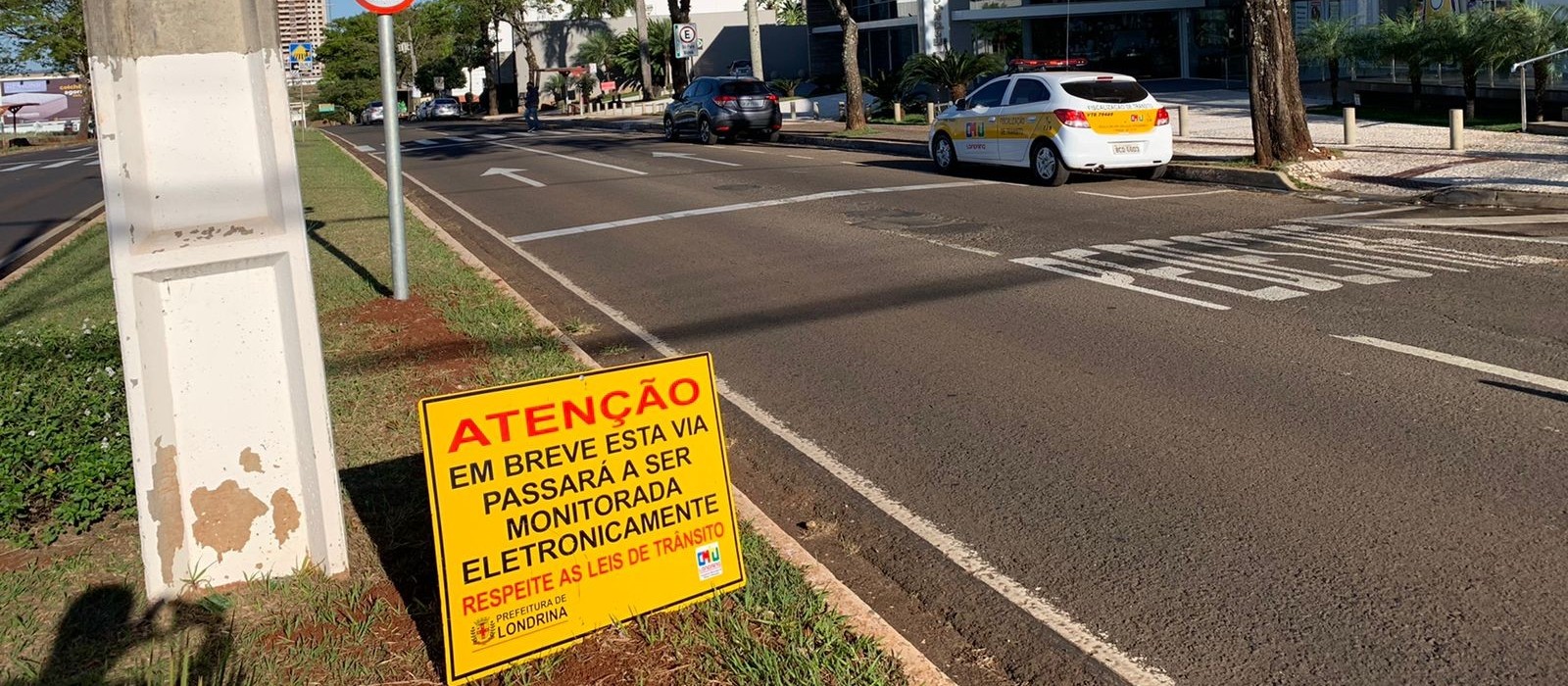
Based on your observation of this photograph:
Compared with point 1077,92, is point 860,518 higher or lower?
lower

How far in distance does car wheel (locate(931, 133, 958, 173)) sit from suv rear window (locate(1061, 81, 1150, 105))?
252 cm

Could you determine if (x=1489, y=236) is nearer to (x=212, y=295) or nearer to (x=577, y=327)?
(x=577, y=327)

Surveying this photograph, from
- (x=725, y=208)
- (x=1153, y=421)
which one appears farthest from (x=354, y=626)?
(x=725, y=208)

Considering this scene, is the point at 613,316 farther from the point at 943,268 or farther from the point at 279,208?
the point at 279,208

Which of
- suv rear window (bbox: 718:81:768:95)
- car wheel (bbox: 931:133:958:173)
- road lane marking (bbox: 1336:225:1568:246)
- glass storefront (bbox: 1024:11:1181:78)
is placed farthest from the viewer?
glass storefront (bbox: 1024:11:1181:78)

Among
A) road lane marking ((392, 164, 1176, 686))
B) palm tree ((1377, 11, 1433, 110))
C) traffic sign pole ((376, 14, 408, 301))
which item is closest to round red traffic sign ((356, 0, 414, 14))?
traffic sign pole ((376, 14, 408, 301))

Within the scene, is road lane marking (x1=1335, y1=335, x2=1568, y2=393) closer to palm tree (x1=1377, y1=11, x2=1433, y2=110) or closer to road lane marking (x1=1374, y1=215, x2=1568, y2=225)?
road lane marking (x1=1374, y1=215, x2=1568, y2=225)

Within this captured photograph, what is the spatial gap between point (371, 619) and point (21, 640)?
106 cm

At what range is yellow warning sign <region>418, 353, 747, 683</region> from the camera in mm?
3908

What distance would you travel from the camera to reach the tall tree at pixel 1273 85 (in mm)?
17953

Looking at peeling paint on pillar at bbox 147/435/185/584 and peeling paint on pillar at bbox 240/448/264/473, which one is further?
peeling paint on pillar at bbox 240/448/264/473

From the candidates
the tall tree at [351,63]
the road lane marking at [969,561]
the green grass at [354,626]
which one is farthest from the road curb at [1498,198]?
the tall tree at [351,63]

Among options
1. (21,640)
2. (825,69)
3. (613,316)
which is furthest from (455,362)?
(825,69)

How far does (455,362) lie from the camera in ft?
26.5
